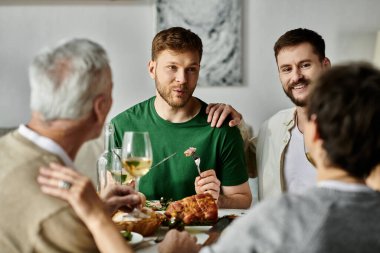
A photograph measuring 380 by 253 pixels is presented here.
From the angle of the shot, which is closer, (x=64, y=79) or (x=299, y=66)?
(x=64, y=79)

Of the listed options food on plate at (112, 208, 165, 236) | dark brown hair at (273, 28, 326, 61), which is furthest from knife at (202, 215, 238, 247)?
dark brown hair at (273, 28, 326, 61)

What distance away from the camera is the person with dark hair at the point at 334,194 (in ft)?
3.14

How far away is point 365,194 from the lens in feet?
3.32

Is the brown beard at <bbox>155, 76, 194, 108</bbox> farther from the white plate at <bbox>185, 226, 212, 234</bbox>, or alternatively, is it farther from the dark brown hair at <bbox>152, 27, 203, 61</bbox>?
the white plate at <bbox>185, 226, 212, 234</bbox>

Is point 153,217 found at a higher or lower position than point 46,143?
lower

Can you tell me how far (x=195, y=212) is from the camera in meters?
1.74

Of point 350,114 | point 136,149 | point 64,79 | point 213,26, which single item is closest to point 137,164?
point 136,149

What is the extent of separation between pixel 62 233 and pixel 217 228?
0.62 meters

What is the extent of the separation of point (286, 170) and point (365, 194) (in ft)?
4.97

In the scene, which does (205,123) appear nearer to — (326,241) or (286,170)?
(286,170)

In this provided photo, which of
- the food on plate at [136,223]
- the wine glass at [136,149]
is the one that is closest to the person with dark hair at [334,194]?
the food on plate at [136,223]

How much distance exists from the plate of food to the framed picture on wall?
84.4 inches

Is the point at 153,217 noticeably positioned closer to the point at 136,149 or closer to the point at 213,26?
the point at 136,149

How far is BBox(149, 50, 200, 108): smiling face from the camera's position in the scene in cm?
241
